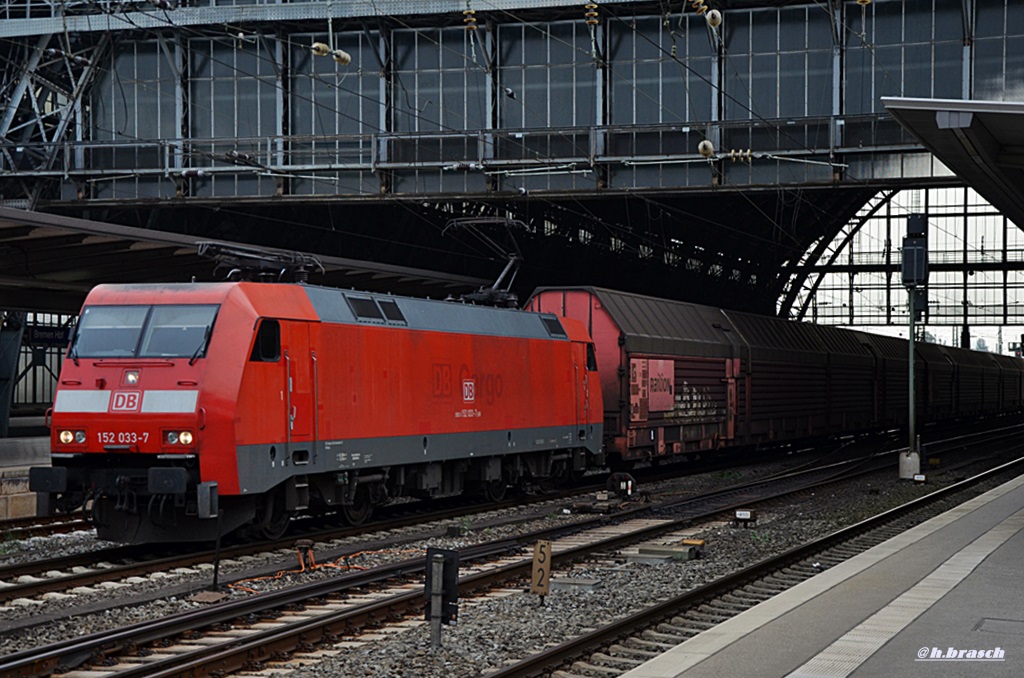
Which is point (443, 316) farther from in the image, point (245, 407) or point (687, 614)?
point (687, 614)

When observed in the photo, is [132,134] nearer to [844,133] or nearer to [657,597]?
[844,133]

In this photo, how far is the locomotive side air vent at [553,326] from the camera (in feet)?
74.9

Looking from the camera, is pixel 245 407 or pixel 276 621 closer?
pixel 276 621

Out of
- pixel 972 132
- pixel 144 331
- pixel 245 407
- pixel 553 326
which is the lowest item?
pixel 245 407

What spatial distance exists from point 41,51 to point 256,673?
29.2 meters

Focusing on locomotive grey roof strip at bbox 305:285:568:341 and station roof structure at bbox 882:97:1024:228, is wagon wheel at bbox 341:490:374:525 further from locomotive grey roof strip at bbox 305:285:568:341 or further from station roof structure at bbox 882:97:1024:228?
station roof structure at bbox 882:97:1024:228

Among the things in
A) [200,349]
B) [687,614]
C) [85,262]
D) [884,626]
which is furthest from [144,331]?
[85,262]

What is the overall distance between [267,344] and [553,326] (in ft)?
29.2

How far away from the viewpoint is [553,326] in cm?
2305

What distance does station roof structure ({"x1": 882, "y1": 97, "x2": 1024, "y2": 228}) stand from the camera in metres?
15.2

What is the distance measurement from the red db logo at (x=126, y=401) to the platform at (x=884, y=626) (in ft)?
25.2

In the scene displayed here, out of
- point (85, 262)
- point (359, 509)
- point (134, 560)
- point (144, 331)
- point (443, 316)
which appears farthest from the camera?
point (85, 262)

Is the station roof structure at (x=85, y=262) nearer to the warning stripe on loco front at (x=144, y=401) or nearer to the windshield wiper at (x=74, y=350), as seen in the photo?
the windshield wiper at (x=74, y=350)

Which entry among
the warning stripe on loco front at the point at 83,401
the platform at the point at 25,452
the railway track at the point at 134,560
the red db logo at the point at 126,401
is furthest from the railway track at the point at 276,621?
the platform at the point at 25,452
